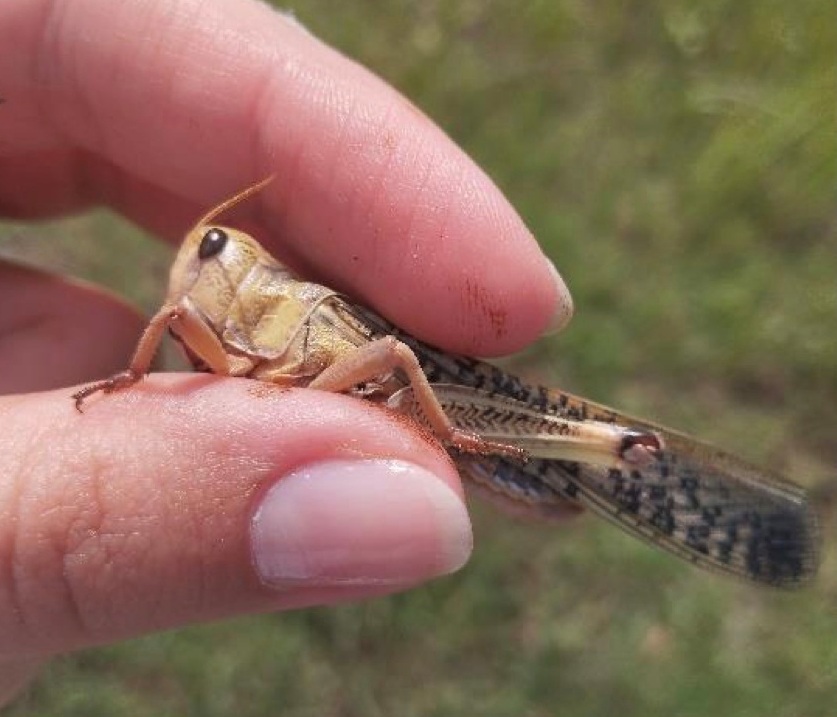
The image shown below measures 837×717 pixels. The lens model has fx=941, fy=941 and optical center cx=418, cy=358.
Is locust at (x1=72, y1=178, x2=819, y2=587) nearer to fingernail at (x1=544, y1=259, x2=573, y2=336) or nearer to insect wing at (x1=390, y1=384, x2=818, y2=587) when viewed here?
insect wing at (x1=390, y1=384, x2=818, y2=587)

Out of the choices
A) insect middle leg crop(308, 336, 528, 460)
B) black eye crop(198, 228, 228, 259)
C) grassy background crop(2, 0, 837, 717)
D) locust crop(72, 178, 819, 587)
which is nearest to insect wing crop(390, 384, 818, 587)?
locust crop(72, 178, 819, 587)

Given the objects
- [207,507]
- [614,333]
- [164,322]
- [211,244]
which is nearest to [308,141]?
[211,244]

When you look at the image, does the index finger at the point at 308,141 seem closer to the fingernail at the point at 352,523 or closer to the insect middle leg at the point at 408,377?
the insect middle leg at the point at 408,377

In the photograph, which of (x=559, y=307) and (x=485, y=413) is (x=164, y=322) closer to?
(x=485, y=413)

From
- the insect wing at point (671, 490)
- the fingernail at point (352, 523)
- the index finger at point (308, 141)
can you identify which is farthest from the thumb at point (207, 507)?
the index finger at point (308, 141)

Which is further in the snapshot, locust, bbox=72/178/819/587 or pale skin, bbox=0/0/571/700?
locust, bbox=72/178/819/587

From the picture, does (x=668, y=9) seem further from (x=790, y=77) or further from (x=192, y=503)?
(x=192, y=503)

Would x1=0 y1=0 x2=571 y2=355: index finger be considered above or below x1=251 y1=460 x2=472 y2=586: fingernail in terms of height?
above
